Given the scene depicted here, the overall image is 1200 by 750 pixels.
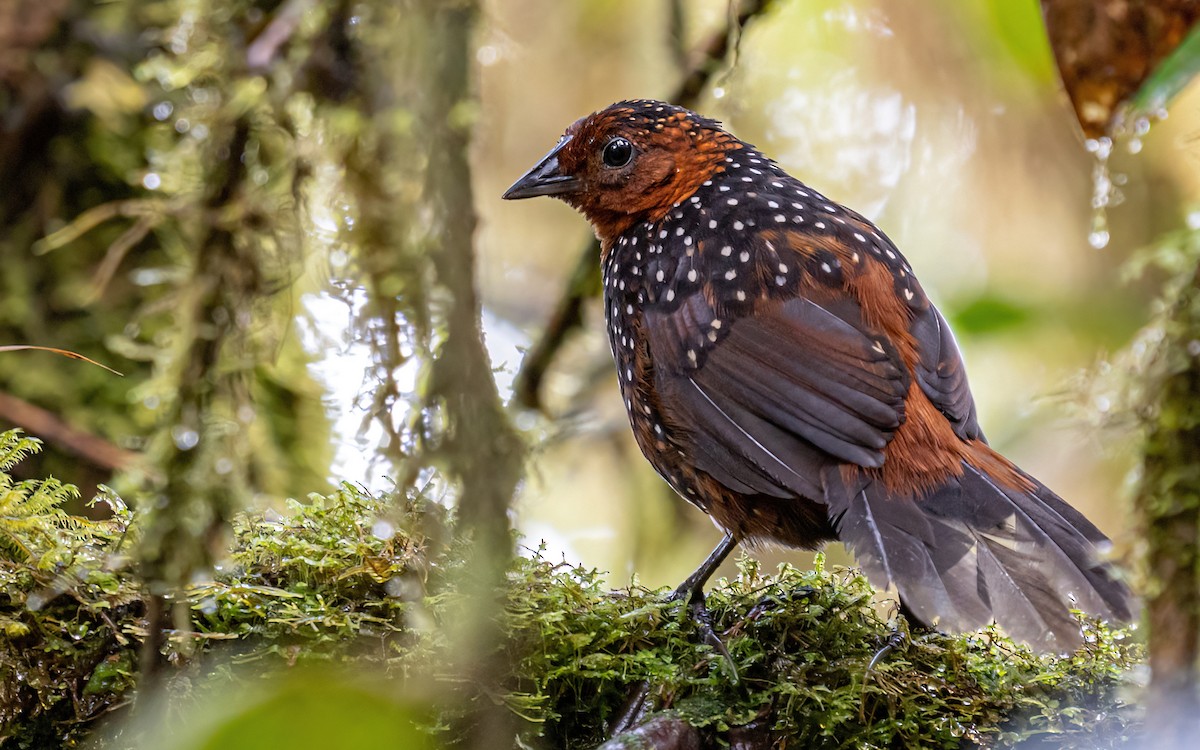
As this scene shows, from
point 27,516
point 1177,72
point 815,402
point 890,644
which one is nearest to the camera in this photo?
point 1177,72

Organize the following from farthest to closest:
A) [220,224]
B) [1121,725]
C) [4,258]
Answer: [4,258]
[220,224]
[1121,725]

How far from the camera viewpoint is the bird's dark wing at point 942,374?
2625 mm

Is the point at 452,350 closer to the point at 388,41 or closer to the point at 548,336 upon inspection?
the point at 388,41

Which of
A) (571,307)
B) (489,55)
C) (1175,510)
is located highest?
(489,55)

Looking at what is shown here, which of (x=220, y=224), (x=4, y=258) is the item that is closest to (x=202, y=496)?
(x=220, y=224)

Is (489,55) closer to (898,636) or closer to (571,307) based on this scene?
(571,307)

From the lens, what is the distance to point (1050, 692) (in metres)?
2.09

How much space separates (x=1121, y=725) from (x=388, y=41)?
7.74 ft

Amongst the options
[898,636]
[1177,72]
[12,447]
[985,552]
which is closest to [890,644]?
[898,636]

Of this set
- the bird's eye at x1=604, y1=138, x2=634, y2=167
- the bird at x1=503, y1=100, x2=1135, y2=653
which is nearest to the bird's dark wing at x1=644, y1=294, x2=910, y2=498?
the bird at x1=503, y1=100, x2=1135, y2=653

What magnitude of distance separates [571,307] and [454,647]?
202 centimetres

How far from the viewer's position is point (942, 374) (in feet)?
8.83

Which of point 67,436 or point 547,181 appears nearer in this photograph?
point 67,436

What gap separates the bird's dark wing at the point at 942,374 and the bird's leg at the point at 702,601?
2.20ft
